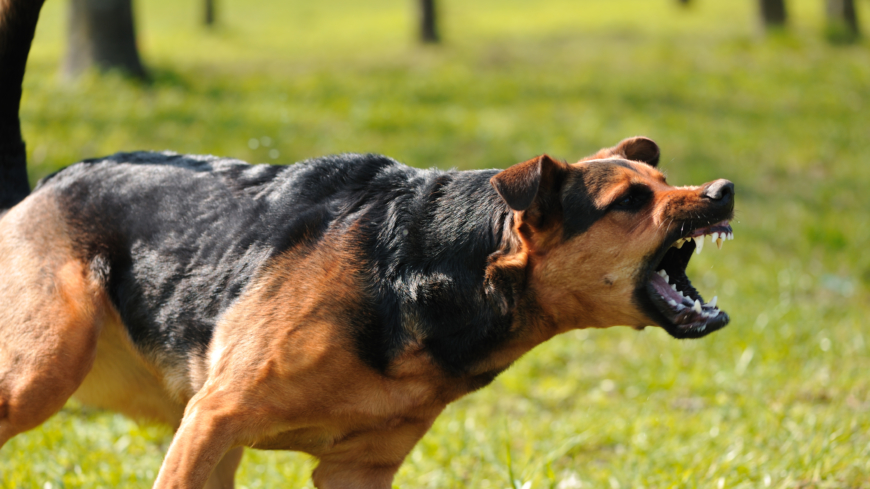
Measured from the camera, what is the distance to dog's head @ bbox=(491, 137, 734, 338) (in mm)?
3270

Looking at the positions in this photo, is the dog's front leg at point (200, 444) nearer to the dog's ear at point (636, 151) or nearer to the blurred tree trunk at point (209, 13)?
the dog's ear at point (636, 151)

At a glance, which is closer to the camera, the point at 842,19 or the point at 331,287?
the point at 331,287

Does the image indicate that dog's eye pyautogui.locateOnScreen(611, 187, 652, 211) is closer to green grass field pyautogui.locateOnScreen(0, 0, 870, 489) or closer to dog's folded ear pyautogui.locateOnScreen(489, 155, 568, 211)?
dog's folded ear pyautogui.locateOnScreen(489, 155, 568, 211)

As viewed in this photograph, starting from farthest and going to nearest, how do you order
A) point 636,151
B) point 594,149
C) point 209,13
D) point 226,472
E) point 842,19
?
1. point 209,13
2. point 842,19
3. point 594,149
4. point 226,472
5. point 636,151

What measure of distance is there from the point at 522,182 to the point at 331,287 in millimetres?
983

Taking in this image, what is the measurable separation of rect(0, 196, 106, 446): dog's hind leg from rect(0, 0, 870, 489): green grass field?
1195 millimetres

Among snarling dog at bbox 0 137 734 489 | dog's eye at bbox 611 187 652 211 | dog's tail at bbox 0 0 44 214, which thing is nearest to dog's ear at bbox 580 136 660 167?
snarling dog at bbox 0 137 734 489

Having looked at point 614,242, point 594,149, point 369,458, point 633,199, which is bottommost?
point 594,149

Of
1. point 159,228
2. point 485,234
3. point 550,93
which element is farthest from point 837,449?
point 550,93

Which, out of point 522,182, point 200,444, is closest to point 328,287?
point 200,444

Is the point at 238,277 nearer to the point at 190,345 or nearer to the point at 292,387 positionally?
the point at 190,345

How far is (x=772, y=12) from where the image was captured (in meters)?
17.9

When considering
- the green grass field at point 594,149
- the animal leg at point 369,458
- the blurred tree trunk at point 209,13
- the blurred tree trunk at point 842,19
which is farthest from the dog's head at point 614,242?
the blurred tree trunk at point 209,13

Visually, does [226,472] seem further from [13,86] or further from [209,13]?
[209,13]
